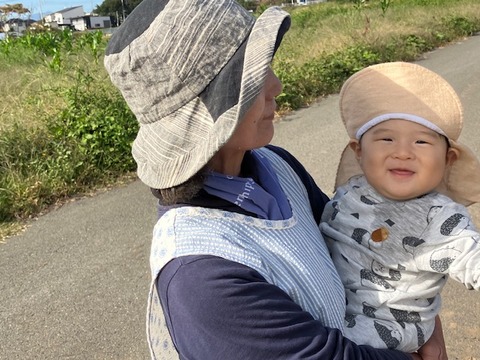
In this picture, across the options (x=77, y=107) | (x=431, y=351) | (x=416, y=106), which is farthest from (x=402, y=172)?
(x=77, y=107)

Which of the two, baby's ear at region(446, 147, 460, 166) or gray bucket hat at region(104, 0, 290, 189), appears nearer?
gray bucket hat at region(104, 0, 290, 189)

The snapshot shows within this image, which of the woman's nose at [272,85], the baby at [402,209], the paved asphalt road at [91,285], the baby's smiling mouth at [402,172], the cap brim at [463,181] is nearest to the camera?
the woman's nose at [272,85]

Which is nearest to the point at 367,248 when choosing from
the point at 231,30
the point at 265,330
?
the point at 265,330

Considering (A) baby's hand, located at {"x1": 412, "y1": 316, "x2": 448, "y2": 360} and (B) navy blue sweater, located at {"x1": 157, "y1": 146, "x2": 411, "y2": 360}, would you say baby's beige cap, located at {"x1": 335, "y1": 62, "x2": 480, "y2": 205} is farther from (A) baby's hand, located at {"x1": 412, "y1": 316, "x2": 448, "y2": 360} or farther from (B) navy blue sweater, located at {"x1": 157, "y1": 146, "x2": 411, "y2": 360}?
(B) navy blue sweater, located at {"x1": 157, "y1": 146, "x2": 411, "y2": 360}

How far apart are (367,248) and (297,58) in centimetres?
830

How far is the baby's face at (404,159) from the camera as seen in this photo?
1.42 meters

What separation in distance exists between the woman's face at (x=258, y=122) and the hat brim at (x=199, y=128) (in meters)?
0.05

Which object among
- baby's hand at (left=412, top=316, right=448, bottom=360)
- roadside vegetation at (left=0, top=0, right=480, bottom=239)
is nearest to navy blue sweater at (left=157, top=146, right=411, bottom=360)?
baby's hand at (left=412, top=316, right=448, bottom=360)

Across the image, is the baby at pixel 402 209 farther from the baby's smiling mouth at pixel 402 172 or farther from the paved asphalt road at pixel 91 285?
the paved asphalt road at pixel 91 285

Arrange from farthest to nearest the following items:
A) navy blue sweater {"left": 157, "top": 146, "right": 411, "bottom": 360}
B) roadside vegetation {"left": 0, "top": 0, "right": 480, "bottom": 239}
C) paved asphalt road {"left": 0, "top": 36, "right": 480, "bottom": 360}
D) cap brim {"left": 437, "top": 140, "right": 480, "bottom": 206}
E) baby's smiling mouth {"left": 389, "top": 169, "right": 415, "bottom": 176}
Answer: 1. roadside vegetation {"left": 0, "top": 0, "right": 480, "bottom": 239}
2. paved asphalt road {"left": 0, "top": 36, "right": 480, "bottom": 360}
3. cap brim {"left": 437, "top": 140, "right": 480, "bottom": 206}
4. baby's smiling mouth {"left": 389, "top": 169, "right": 415, "bottom": 176}
5. navy blue sweater {"left": 157, "top": 146, "right": 411, "bottom": 360}

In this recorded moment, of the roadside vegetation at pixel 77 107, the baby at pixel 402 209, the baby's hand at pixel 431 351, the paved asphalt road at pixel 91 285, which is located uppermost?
the baby at pixel 402 209

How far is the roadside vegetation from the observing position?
4906mm

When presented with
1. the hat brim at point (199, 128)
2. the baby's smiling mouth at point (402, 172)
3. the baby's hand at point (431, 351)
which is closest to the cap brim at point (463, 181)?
the baby's smiling mouth at point (402, 172)

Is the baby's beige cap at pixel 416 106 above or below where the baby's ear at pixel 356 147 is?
above
